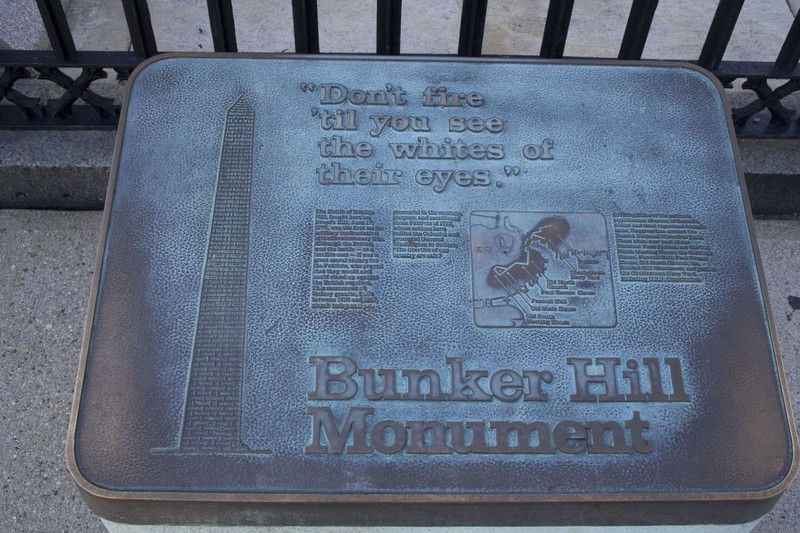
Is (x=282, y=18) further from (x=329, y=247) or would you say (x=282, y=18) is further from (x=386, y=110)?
(x=329, y=247)

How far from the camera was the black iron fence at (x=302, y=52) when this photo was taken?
332 centimetres

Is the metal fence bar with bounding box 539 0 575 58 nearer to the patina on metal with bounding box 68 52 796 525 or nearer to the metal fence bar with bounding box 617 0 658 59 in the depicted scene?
the metal fence bar with bounding box 617 0 658 59

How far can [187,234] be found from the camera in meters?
2.44

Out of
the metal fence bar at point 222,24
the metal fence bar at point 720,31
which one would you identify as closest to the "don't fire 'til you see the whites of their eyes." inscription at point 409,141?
the metal fence bar at point 222,24

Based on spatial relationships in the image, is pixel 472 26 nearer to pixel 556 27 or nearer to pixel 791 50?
pixel 556 27

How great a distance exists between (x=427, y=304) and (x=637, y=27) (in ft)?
6.19

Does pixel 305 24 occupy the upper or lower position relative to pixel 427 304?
upper

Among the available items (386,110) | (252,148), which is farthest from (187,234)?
(386,110)

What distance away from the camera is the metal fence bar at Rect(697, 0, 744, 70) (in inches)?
131

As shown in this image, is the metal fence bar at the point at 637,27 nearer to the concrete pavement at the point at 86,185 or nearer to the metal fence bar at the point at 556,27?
the metal fence bar at the point at 556,27

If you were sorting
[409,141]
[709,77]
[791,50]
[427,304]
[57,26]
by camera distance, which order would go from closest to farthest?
A: 1. [427,304]
2. [409,141]
3. [709,77]
4. [57,26]
5. [791,50]

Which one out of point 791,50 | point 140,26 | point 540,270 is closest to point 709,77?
point 791,50

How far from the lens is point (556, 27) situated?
11.0 ft

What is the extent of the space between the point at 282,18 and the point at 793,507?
3.57 meters
